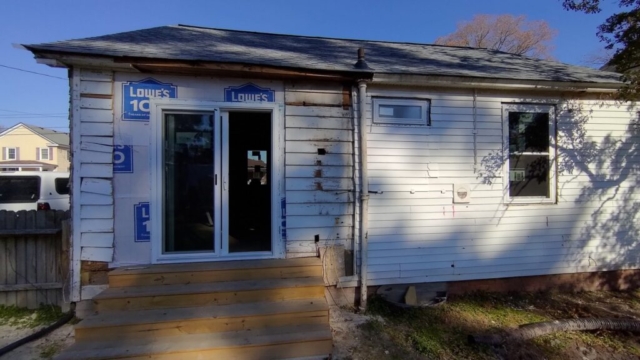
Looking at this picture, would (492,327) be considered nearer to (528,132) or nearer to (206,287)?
(528,132)

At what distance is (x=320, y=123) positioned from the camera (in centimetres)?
446

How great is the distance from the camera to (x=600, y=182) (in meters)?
5.20

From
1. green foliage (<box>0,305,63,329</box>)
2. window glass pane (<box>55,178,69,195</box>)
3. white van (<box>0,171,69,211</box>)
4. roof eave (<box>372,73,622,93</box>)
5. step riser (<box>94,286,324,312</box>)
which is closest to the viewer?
step riser (<box>94,286,324,312</box>)

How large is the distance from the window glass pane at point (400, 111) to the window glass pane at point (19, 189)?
29.3 feet

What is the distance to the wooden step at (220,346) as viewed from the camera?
9.79 feet

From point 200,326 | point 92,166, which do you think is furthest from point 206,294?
point 92,166

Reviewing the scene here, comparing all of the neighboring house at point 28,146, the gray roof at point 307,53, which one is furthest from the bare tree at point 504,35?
the neighboring house at point 28,146

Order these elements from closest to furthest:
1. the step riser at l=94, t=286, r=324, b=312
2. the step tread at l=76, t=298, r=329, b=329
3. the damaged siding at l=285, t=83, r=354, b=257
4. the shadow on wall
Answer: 1. the step tread at l=76, t=298, r=329, b=329
2. the step riser at l=94, t=286, r=324, b=312
3. the damaged siding at l=285, t=83, r=354, b=257
4. the shadow on wall

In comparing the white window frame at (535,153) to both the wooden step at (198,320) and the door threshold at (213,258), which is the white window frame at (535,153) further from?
the door threshold at (213,258)

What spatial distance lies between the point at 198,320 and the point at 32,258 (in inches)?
101

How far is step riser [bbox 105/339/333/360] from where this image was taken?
304cm

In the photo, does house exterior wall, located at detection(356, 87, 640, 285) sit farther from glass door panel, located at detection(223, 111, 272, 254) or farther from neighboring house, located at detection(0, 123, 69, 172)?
neighboring house, located at detection(0, 123, 69, 172)

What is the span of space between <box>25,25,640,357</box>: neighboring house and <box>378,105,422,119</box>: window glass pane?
21mm

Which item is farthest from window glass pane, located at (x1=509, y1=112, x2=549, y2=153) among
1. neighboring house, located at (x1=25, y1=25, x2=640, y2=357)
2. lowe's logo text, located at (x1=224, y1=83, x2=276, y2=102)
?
lowe's logo text, located at (x1=224, y1=83, x2=276, y2=102)
